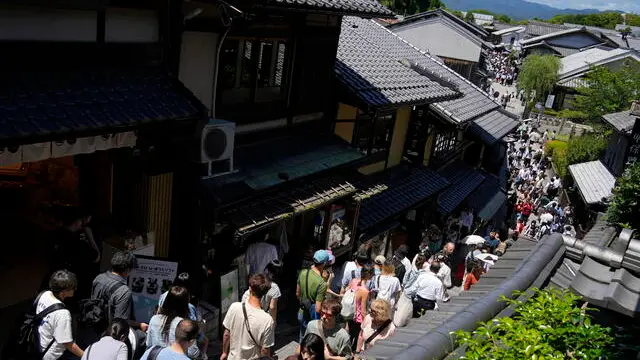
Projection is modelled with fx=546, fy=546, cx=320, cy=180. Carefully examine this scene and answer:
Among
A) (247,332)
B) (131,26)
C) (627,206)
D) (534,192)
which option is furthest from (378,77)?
(534,192)

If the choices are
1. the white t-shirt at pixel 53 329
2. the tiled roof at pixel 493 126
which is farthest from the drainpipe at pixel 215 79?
the tiled roof at pixel 493 126

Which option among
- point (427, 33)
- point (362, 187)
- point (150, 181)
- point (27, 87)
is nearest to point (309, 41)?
point (362, 187)

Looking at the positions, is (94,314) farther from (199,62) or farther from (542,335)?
(199,62)

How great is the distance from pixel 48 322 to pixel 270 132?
6.78 metres

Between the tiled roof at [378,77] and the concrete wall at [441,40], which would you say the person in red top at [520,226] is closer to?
the tiled roof at [378,77]

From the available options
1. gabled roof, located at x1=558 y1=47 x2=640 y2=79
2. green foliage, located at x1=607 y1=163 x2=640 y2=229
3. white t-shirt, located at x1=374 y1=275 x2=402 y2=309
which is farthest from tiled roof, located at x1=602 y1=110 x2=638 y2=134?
gabled roof, located at x1=558 y1=47 x2=640 y2=79

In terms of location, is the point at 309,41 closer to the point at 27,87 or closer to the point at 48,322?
the point at 27,87

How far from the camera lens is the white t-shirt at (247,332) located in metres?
6.97

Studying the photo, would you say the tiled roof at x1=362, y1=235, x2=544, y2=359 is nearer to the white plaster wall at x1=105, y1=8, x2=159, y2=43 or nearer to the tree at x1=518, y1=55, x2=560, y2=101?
the white plaster wall at x1=105, y1=8, x2=159, y2=43

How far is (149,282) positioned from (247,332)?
2236 mm

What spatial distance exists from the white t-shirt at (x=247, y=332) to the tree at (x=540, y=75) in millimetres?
55064

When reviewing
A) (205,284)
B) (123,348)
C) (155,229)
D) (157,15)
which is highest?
(157,15)

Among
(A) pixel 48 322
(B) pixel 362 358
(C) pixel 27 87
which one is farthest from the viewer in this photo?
(C) pixel 27 87

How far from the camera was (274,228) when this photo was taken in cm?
1185
